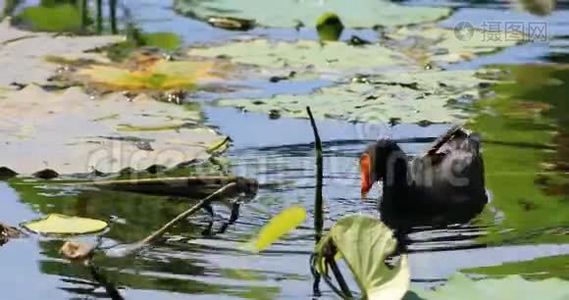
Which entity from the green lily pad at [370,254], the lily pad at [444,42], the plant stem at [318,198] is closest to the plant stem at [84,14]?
the lily pad at [444,42]

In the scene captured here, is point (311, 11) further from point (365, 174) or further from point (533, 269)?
point (533, 269)

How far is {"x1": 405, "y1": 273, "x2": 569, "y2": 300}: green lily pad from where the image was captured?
1556 mm

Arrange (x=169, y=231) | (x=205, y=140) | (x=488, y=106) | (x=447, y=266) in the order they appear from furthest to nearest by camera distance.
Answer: (x=488, y=106) → (x=205, y=140) → (x=169, y=231) → (x=447, y=266)

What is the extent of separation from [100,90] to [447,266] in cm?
143

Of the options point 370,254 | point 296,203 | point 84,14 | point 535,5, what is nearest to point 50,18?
point 84,14

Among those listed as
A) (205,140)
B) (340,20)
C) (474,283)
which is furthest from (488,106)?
(474,283)

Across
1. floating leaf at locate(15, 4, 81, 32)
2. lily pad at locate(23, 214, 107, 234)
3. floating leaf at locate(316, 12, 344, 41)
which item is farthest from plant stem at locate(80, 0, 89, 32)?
lily pad at locate(23, 214, 107, 234)

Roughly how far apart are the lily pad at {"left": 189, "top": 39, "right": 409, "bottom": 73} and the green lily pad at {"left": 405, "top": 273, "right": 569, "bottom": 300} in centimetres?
186

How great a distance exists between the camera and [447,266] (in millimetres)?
1931

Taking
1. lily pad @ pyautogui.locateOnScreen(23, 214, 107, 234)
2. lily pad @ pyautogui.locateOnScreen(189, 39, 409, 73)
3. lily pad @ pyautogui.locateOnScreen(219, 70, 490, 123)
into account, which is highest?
lily pad @ pyautogui.locateOnScreen(189, 39, 409, 73)

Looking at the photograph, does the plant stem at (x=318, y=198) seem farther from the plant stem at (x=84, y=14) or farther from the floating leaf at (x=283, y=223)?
the plant stem at (x=84, y=14)

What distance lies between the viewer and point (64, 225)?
6.96ft

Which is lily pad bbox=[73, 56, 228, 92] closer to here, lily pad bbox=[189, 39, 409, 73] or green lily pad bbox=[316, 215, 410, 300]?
lily pad bbox=[189, 39, 409, 73]

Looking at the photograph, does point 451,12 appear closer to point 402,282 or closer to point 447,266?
point 447,266
